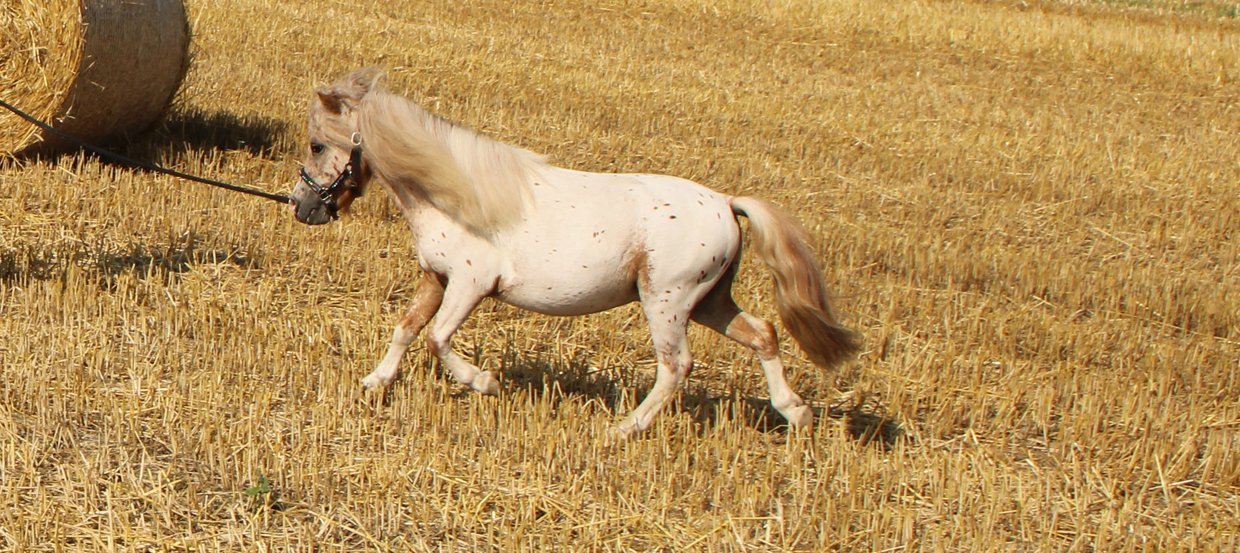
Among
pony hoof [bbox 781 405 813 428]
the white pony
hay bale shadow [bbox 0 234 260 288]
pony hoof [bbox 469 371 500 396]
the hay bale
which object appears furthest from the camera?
the hay bale

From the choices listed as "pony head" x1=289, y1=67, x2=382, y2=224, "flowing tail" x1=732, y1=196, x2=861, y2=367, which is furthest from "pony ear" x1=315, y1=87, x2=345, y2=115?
"flowing tail" x1=732, y1=196, x2=861, y2=367

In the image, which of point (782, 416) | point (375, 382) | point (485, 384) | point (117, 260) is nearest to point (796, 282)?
point (782, 416)

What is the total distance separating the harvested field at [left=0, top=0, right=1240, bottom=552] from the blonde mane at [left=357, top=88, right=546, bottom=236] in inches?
29.5

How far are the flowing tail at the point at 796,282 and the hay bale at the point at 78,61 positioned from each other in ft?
16.1

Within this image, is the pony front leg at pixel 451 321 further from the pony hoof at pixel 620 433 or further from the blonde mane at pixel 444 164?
the pony hoof at pixel 620 433

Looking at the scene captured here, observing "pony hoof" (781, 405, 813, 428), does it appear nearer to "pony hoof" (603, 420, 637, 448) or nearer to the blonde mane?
"pony hoof" (603, 420, 637, 448)

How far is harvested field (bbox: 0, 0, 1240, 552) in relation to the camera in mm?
→ 4406

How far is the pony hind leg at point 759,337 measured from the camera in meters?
5.06

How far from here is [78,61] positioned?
26.7ft

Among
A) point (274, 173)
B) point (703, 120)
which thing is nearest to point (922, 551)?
point (274, 173)

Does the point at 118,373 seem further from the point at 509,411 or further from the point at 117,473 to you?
the point at 509,411

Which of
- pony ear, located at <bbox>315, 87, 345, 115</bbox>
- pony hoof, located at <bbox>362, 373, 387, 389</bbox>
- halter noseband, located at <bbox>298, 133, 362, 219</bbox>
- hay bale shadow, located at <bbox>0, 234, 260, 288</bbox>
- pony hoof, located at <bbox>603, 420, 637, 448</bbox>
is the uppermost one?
pony ear, located at <bbox>315, 87, 345, 115</bbox>

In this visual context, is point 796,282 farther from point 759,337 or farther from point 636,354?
point 636,354

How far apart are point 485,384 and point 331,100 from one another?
121 centimetres
